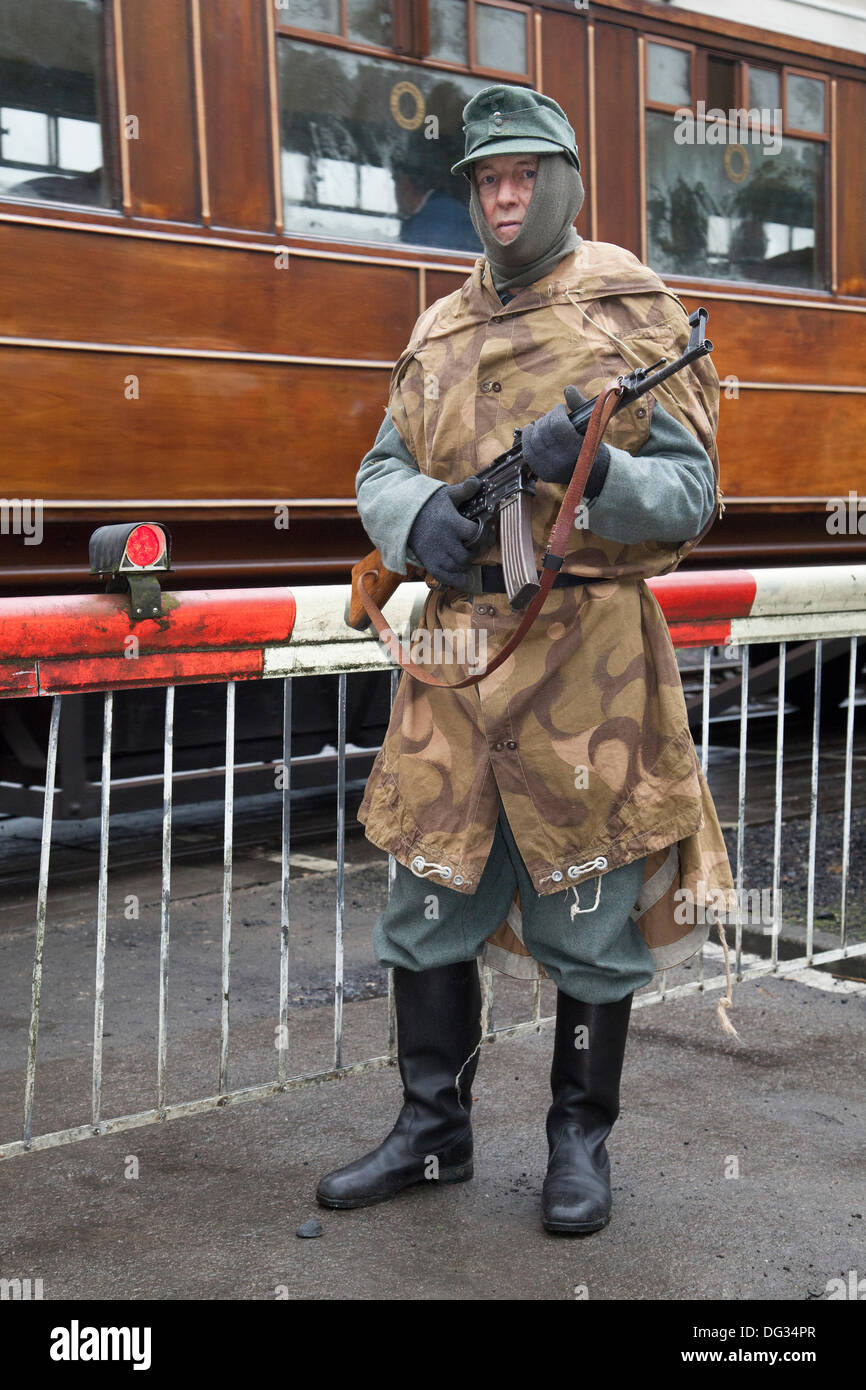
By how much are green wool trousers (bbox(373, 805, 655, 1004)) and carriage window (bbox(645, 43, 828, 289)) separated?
468 cm

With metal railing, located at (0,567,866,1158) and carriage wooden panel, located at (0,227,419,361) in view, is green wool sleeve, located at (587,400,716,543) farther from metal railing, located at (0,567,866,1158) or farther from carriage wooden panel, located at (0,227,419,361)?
carriage wooden panel, located at (0,227,419,361)

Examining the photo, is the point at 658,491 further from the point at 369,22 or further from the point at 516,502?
the point at 369,22

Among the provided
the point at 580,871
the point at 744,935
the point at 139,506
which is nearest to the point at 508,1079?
the point at 580,871

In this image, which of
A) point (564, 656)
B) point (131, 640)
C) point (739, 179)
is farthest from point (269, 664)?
point (739, 179)

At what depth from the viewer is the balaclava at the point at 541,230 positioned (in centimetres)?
228

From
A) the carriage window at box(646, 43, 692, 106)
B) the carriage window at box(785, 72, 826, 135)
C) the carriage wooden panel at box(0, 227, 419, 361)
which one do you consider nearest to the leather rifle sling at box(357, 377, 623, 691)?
the carriage wooden panel at box(0, 227, 419, 361)

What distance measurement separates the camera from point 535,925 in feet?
7.97

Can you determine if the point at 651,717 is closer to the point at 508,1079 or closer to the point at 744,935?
the point at 508,1079

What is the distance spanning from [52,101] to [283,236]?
36.7 inches

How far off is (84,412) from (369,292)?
1.29 meters

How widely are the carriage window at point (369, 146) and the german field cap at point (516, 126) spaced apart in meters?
3.30

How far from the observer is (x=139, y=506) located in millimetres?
5004

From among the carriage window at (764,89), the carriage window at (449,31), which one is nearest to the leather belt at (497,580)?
the carriage window at (449,31)

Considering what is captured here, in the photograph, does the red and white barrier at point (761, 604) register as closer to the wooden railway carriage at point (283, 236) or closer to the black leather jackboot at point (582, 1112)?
the black leather jackboot at point (582, 1112)
